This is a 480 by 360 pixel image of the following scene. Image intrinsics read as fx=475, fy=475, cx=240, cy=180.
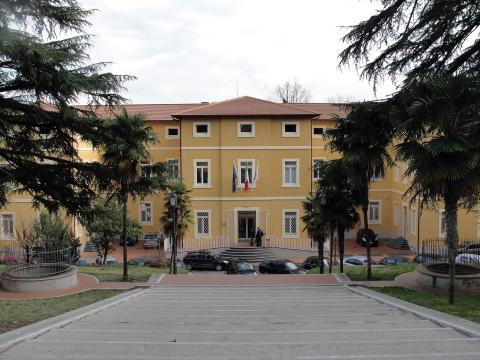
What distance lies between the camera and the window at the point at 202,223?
36.3 m

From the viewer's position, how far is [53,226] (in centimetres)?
2561

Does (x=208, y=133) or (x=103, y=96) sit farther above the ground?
(x=208, y=133)

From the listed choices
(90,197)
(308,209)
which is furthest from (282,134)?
(90,197)

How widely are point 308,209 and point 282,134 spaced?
11.1 metres

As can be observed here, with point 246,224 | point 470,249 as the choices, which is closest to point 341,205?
point 470,249

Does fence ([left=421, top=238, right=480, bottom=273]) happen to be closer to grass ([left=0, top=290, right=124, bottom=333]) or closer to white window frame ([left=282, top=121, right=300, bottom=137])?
grass ([left=0, top=290, right=124, bottom=333])

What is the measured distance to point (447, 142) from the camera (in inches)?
394

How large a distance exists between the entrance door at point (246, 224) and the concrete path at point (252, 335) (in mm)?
25781

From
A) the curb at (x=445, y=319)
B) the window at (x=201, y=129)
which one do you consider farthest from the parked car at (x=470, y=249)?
the window at (x=201, y=129)

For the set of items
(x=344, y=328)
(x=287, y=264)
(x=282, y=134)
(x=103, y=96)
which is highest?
(x=282, y=134)

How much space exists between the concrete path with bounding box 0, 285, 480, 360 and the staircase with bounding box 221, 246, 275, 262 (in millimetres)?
22825

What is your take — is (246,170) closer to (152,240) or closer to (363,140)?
(152,240)

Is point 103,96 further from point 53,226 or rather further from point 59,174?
point 53,226

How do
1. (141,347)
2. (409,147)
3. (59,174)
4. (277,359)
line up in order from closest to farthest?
(277,359) → (141,347) → (409,147) → (59,174)
